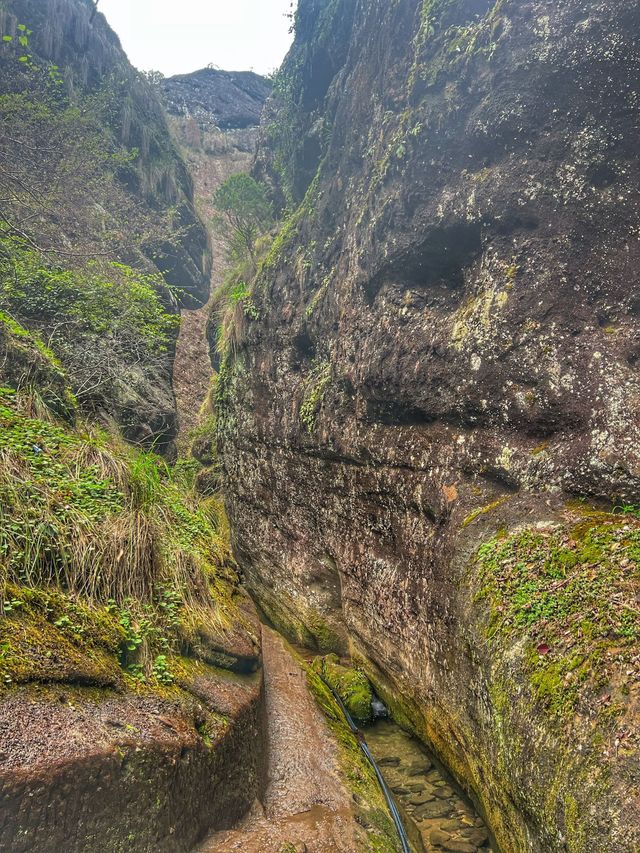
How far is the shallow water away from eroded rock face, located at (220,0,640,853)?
318mm

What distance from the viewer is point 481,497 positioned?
501cm

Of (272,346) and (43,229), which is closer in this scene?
(272,346)

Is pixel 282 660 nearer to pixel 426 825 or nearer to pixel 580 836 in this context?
pixel 426 825

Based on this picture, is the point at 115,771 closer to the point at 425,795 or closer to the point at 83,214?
the point at 425,795

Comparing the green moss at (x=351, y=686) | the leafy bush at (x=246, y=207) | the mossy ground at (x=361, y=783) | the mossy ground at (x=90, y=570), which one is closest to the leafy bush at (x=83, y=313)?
the mossy ground at (x=90, y=570)

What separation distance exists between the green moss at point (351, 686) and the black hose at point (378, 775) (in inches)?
2.1

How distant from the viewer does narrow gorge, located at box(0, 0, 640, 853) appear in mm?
3090

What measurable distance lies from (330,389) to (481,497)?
10.5 feet

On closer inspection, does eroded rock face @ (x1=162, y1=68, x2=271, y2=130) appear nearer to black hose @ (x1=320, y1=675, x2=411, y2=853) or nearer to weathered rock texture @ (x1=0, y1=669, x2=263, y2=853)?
black hose @ (x1=320, y1=675, x2=411, y2=853)

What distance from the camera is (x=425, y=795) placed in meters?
4.72

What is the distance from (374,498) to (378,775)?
9.43 ft

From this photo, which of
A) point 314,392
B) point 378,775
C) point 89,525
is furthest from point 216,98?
point 378,775

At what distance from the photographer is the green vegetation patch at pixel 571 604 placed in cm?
322

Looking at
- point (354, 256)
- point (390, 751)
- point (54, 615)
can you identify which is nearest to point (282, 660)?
point (390, 751)
